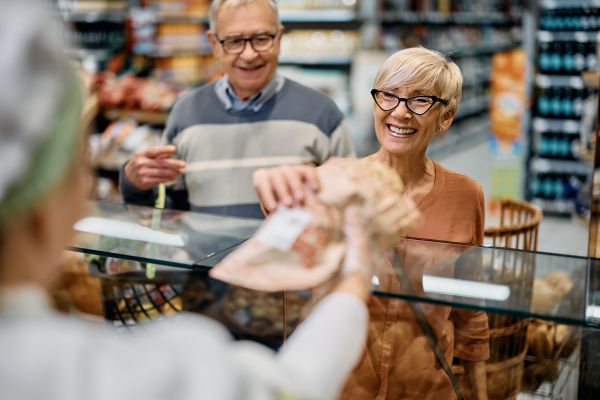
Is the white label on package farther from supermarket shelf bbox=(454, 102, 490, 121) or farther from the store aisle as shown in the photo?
supermarket shelf bbox=(454, 102, 490, 121)

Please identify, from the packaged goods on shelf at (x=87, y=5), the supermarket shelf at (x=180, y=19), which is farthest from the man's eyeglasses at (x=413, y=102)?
the supermarket shelf at (x=180, y=19)

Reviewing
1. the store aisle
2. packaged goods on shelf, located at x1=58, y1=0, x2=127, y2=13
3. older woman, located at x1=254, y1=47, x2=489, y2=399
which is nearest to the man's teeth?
older woman, located at x1=254, y1=47, x2=489, y2=399

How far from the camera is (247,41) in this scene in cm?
Answer: 256

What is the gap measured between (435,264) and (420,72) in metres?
0.55

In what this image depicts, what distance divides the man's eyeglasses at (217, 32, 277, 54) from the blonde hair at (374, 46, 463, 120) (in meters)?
0.84

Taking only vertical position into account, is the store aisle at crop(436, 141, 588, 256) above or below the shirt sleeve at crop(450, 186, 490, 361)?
below

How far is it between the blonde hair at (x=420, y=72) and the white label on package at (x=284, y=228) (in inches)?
28.5

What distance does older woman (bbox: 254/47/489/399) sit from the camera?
4.81ft

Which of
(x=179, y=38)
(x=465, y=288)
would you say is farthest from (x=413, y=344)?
(x=179, y=38)

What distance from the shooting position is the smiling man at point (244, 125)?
257 centimetres

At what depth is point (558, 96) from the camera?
7758 mm

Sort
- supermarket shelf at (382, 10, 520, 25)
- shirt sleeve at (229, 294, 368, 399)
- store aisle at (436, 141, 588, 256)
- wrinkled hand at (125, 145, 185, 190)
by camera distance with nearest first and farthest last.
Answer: shirt sleeve at (229, 294, 368, 399) < wrinkled hand at (125, 145, 185, 190) < store aisle at (436, 141, 588, 256) < supermarket shelf at (382, 10, 520, 25)

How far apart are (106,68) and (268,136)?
562 centimetres

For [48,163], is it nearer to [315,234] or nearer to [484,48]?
[315,234]
